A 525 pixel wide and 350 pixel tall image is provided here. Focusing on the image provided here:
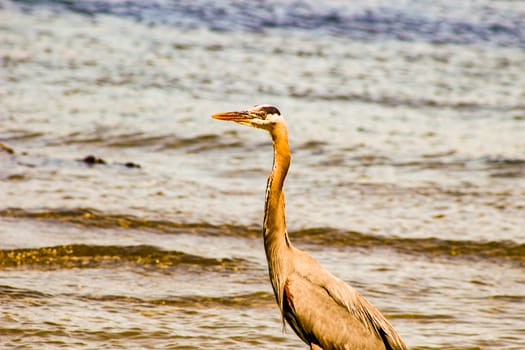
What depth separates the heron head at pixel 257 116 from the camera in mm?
5520

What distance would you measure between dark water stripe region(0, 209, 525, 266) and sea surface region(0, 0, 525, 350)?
0.06 ft

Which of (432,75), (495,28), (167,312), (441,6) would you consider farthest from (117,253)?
(441,6)

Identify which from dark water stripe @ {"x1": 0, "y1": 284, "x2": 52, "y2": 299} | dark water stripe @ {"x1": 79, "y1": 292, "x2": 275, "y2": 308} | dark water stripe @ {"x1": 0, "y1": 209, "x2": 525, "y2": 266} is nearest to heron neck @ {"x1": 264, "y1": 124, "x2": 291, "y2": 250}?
dark water stripe @ {"x1": 79, "y1": 292, "x2": 275, "y2": 308}

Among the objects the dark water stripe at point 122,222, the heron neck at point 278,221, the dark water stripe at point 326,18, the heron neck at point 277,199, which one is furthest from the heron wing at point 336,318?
the dark water stripe at point 326,18

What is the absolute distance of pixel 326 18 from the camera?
19.2m

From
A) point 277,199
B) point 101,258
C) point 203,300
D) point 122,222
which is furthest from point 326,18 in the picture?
point 277,199

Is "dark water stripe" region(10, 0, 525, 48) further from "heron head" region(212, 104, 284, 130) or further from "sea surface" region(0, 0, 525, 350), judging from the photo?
"heron head" region(212, 104, 284, 130)

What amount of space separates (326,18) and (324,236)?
1141 centimetres

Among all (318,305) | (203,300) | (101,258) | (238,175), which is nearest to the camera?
(318,305)

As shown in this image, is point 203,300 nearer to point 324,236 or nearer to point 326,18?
point 324,236

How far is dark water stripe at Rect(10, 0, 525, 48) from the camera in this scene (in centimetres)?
1828

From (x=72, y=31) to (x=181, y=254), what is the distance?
10.3 m

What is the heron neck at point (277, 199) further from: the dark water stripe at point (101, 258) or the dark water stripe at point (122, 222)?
the dark water stripe at point (122, 222)

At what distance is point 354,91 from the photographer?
1395 centimetres
